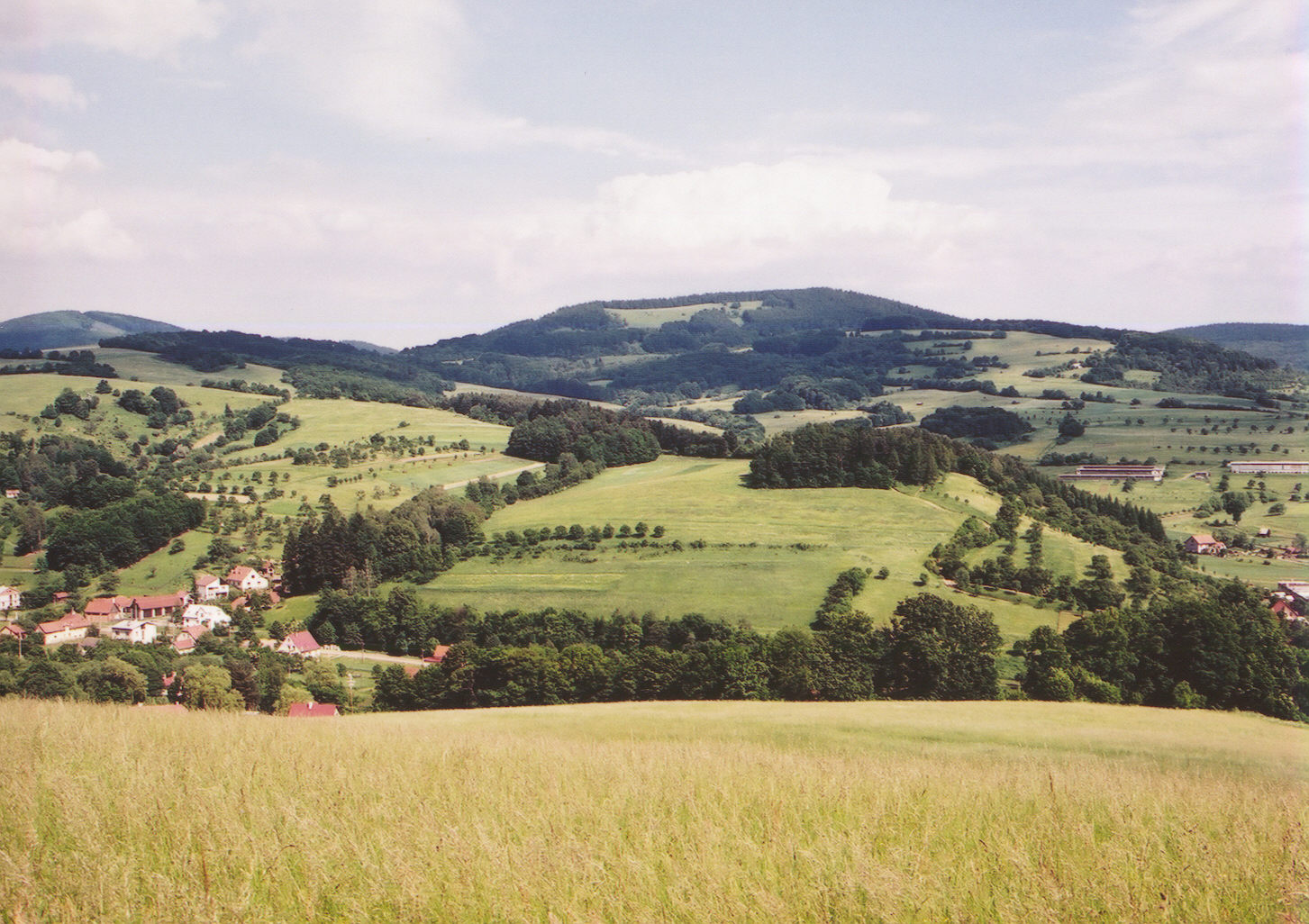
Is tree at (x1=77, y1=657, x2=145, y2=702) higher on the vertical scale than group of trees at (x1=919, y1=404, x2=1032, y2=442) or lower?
lower

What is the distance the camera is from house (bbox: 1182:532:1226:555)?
8844 centimetres

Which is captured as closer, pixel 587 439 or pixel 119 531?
pixel 119 531

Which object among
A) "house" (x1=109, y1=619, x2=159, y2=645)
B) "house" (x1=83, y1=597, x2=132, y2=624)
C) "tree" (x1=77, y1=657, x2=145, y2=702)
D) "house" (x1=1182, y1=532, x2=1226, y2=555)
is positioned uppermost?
"tree" (x1=77, y1=657, x2=145, y2=702)

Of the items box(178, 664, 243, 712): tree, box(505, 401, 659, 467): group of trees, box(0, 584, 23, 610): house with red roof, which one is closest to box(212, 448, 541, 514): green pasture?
box(505, 401, 659, 467): group of trees

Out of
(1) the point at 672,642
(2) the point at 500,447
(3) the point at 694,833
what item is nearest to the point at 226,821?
(3) the point at 694,833

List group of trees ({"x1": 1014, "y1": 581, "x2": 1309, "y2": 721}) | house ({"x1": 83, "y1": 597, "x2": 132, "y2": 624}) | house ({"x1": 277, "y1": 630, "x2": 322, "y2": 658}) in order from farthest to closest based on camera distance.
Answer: house ({"x1": 83, "y1": 597, "x2": 132, "y2": 624}) → house ({"x1": 277, "y1": 630, "x2": 322, "y2": 658}) → group of trees ({"x1": 1014, "y1": 581, "x2": 1309, "y2": 721})

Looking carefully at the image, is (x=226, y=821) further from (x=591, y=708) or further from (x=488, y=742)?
(x=591, y=708)

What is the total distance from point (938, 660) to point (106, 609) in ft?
241

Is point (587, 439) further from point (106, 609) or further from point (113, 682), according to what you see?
point (113, 682)

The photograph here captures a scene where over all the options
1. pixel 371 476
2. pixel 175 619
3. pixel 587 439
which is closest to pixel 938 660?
pixel 175 619

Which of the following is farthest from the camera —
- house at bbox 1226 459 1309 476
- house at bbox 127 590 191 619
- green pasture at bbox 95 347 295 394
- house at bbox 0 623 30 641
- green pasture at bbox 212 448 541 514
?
green pasture at bbox 95 347 295 394

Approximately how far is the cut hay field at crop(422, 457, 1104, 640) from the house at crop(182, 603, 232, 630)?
18.4 metres

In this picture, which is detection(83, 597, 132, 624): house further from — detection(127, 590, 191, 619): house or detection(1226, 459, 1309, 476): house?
detection(1226, 459, 1309, 476): house

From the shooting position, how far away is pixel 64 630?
236 ft
